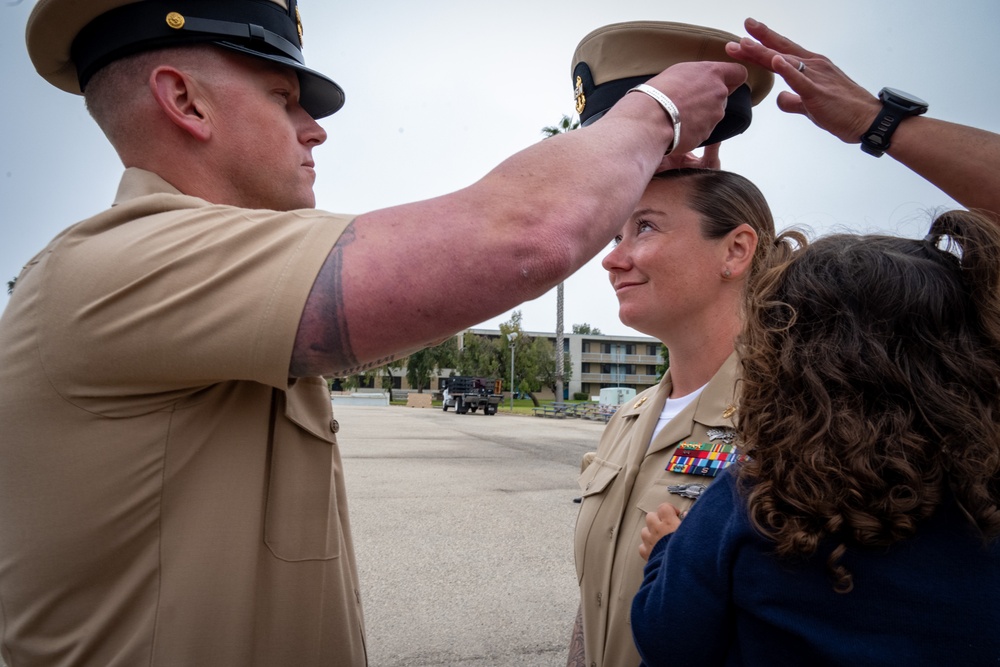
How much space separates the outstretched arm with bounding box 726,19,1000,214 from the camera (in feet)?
5.55

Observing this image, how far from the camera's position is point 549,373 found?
70.7 m

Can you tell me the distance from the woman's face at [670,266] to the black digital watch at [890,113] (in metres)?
0.72

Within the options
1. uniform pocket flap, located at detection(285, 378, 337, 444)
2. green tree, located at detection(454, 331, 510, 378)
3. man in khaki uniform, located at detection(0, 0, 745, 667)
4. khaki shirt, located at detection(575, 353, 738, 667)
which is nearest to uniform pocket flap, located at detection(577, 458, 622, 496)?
khaki shirt, located at detection(575, 353, 738, 667)

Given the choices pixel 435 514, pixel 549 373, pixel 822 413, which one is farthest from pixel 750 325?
pixel 549 373

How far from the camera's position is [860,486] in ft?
3.92

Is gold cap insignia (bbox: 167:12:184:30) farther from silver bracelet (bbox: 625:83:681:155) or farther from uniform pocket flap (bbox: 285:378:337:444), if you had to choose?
silver bracelet (bbox: 625:83:681:155)

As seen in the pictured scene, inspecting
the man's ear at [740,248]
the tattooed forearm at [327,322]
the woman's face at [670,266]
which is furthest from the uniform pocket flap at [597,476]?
the tattooed forearm at [327,322]

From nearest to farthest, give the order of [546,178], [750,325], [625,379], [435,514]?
[546,178], [750,325], [435,514], [625,379]

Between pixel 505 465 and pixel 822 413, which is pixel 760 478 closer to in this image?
pixel 822 413

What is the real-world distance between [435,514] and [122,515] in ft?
23.0

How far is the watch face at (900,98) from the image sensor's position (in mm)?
1796

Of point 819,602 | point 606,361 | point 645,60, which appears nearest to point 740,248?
point 645,60

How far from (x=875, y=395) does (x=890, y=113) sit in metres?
0.96

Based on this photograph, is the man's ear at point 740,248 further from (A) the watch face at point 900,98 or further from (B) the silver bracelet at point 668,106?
(B) the silver bracelet at point 668,106
